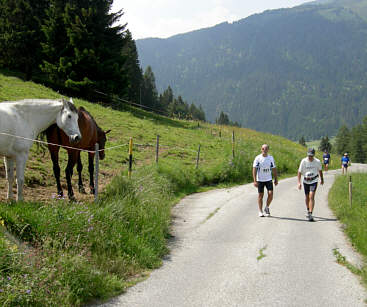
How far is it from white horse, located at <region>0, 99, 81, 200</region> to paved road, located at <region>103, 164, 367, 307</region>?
10.5ft

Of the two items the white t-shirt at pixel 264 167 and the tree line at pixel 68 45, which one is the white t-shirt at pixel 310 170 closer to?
the white t-shirt at pixel 264 167

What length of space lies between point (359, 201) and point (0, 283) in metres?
12.2

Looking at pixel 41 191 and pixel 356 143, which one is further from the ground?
pixel 41 191

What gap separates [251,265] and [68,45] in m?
28.3

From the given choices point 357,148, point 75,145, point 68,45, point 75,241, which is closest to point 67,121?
point 75,145

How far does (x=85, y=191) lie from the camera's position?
10.3 m

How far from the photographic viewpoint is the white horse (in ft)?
22.3

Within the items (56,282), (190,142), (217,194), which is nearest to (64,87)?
(190,142)

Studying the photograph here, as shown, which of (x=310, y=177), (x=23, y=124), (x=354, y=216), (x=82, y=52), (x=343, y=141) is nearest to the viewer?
(x=23, y=124)

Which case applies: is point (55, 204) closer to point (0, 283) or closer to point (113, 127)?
point (0, 283)

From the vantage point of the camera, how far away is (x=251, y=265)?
261 inches

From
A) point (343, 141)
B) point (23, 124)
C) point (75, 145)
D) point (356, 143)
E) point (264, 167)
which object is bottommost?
point (343, 141)

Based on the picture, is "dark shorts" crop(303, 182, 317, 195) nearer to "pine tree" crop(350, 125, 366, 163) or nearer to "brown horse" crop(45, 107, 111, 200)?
"brown horse" crop(45, 107, 111, 200)

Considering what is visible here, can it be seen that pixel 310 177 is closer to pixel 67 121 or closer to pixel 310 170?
pixel 310 170
